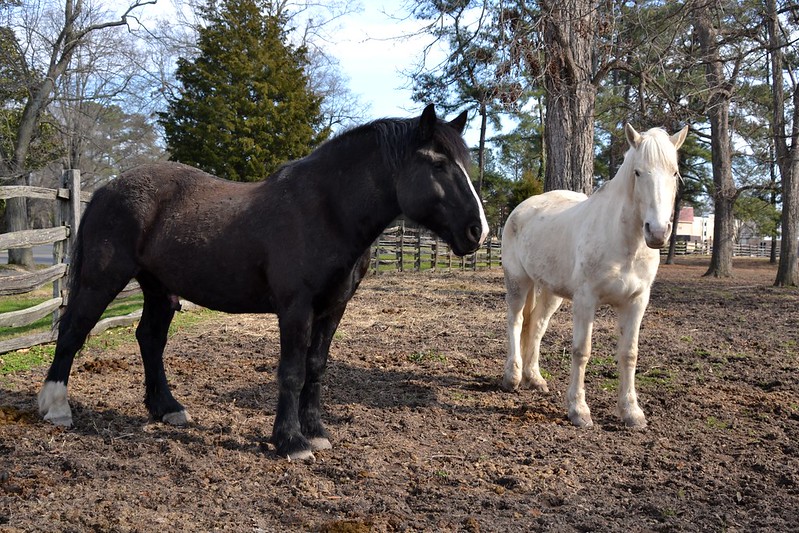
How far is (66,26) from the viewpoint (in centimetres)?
1947

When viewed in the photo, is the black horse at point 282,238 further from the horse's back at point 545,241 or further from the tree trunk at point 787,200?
the tree trunk at point 787,200

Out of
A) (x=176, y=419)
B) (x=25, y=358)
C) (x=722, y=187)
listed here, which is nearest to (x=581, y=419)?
(x=176, y=419)

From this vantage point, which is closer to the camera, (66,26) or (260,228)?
(260,228)

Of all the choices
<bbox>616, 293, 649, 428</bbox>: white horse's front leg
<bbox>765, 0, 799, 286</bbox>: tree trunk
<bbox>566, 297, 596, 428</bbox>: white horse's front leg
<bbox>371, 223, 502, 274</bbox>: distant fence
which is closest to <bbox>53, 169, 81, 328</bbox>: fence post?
<bbox>566, 297, 596, 428</bbox>: white horse's front leg

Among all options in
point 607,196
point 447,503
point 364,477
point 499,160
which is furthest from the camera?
point 499,160

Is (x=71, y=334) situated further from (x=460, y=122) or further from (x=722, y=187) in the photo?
(x=722, y=187)

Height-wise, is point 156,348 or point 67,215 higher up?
point 67,215

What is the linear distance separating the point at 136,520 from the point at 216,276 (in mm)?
1528

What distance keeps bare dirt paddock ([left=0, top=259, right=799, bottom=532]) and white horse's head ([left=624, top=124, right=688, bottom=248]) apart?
1414mm

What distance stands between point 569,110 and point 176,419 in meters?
7.03

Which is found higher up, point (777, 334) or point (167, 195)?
point (167, 195)

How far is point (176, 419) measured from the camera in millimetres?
4156

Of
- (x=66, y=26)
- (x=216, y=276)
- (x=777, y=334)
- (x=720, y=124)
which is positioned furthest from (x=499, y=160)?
(x=216, y=276)

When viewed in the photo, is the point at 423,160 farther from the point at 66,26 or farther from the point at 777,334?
the point at 66,26
